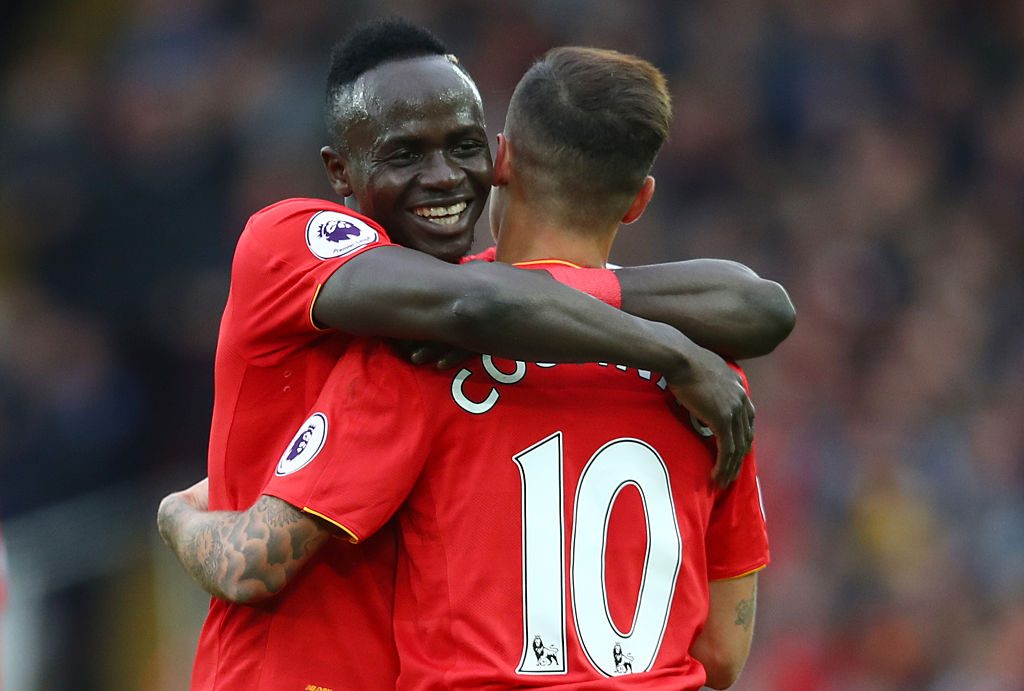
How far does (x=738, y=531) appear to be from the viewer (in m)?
3.38

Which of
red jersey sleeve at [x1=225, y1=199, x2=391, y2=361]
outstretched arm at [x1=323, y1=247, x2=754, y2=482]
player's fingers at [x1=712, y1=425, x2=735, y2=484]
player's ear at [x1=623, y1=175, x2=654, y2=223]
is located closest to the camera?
outstretched arm at [x1=323, y1=247, x2=754, y2=482]

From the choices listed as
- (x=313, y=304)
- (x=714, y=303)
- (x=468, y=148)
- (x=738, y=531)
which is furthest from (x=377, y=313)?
(x=738, y=531)

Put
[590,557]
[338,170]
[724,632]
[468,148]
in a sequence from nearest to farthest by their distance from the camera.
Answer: [590,557] → [468,148] → [338,170] → [724,632]

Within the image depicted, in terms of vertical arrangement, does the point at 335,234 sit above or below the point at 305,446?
above

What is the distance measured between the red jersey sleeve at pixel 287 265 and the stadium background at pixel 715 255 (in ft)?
15.0

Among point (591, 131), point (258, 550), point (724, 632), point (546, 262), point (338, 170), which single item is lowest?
point (724, 632)

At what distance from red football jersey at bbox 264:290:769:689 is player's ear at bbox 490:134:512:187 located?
1.39 feet

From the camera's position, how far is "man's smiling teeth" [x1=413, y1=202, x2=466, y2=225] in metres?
3.18

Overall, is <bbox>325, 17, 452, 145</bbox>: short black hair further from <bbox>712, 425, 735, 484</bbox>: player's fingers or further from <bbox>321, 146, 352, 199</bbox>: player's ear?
<bbox>712, 425, 735, 484</bbox>: player's fingers

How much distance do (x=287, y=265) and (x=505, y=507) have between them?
643mm

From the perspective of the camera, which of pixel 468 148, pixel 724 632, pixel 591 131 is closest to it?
pixel 591 131

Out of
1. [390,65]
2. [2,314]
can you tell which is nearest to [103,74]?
[2,314]

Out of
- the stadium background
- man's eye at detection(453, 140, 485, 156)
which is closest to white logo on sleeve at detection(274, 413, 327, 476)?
man's eye at detection(453, 140, 485, 156)

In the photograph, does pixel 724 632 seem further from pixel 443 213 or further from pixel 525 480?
pixel 443 213
